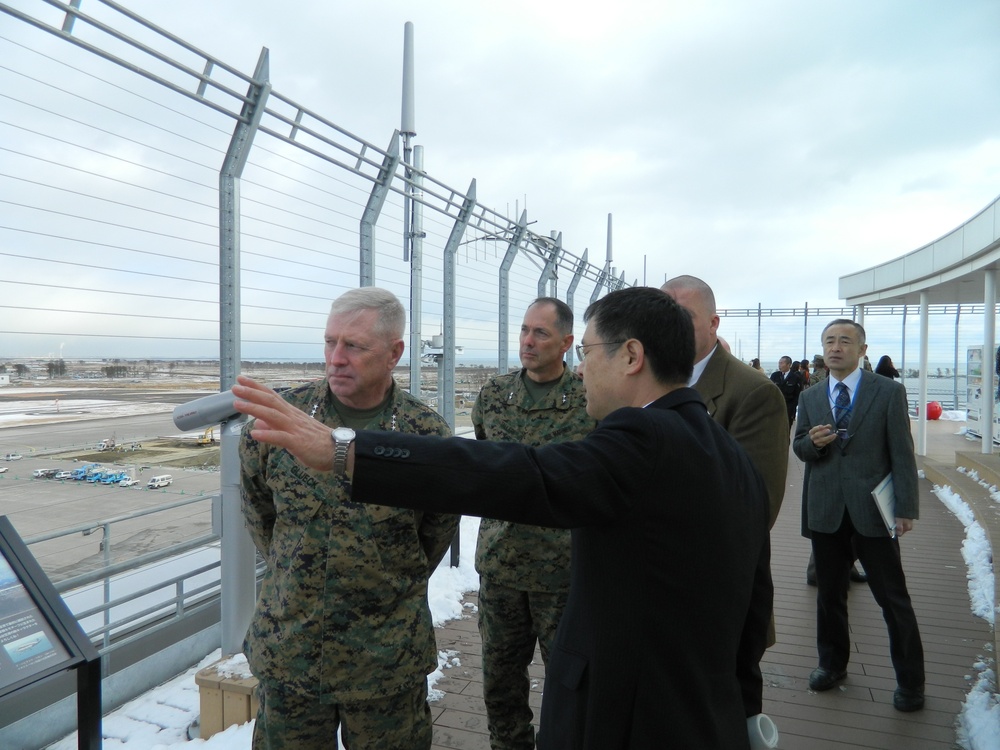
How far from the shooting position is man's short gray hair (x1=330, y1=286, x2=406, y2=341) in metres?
1.97

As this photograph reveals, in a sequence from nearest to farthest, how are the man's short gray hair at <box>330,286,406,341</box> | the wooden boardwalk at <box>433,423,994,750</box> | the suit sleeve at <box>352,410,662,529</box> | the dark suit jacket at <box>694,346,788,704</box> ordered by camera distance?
the suit sleeve at <box>352,410,662,529</box> → the man's short gray hair at <box>330,286,406,341</box> → the dark suit jacket at <box>694,346,788,704</box> → the wooden boardwalk at <box>433,423,994,750</box>

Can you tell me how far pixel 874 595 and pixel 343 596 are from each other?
267cm

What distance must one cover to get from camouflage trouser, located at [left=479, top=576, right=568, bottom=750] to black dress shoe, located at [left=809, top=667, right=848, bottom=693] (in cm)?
166

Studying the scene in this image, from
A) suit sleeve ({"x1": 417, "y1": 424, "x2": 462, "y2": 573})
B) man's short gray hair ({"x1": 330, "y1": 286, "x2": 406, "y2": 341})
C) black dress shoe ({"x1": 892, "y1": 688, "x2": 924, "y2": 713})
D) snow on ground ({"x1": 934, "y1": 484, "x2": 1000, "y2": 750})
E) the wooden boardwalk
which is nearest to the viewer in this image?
man's short gray hair ({"x1": 330, "y1": 286, "x2": 406, "y2": 341})

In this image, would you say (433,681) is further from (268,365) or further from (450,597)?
(268,365)

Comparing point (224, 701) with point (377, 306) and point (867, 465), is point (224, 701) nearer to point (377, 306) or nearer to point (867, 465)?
point (377, 306)

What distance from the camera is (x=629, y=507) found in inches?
45.7

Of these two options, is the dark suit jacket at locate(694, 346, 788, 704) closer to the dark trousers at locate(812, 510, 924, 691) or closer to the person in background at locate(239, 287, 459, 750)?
the person in background at locate(239, 287, 459, 750)

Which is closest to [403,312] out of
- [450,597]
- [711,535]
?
[711,535]

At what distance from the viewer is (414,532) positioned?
6.37ft

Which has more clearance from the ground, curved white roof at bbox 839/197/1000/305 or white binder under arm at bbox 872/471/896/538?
curved white roof at bbox 839/197/1000/305

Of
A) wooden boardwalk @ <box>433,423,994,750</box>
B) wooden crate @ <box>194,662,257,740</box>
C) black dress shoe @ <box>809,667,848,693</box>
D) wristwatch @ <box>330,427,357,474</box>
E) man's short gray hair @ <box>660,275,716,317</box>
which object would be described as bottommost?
wooden boardwalk @ <box>433,423,994,750</box>

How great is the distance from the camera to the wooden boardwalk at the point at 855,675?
2.96 m

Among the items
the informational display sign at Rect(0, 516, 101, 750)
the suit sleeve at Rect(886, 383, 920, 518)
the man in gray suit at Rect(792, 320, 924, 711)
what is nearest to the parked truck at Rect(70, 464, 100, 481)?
the informational display sign at Rect(0, 516, 101, 750)
